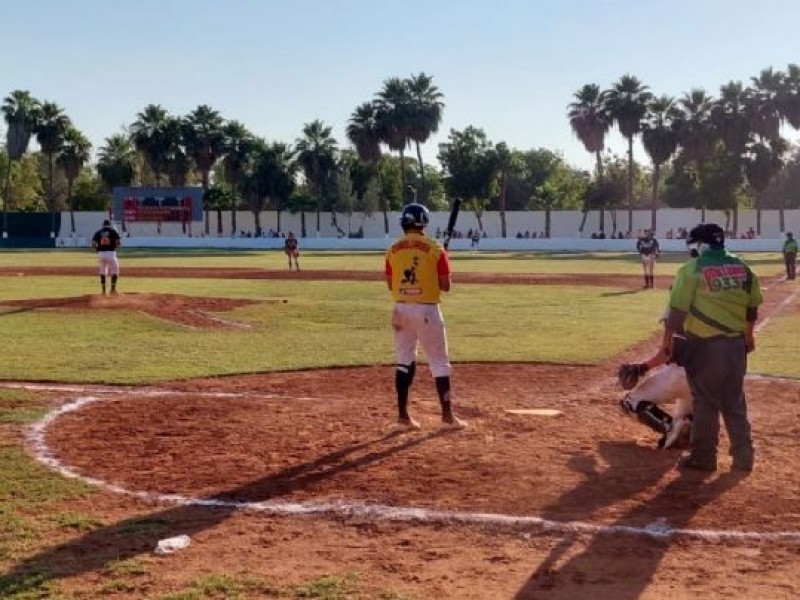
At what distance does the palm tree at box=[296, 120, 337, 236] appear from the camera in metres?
93.2

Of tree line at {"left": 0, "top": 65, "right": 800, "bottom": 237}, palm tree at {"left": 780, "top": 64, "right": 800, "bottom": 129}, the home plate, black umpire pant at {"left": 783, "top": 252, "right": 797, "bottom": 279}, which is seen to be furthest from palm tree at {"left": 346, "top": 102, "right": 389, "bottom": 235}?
the home plate

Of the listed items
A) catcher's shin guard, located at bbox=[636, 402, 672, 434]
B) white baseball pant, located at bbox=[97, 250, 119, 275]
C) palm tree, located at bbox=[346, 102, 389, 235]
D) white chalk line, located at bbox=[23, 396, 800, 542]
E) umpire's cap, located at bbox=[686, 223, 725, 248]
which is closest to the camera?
white chalk line, located at bbox=[23, 396, 800, 542]

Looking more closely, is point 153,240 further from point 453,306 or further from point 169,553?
point 169,553

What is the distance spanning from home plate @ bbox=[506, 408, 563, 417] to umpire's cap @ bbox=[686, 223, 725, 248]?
9.18 ft

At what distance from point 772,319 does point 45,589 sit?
19.6 m

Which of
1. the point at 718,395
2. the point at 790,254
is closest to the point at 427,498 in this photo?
the point at 718,395

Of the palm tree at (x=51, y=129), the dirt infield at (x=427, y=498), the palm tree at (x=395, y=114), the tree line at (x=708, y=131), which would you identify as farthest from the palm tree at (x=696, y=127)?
the dirt infield at (x=427, y=498)

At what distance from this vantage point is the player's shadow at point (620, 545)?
216 inches

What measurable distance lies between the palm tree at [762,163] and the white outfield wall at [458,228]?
2.52 meters

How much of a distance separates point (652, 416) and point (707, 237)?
70.6 inches

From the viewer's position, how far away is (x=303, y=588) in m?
5.43

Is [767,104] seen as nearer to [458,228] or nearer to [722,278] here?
[458,228]

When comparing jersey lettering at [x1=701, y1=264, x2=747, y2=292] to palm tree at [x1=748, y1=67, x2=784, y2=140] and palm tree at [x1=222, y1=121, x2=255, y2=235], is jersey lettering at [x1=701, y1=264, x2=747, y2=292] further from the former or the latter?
palm tree at [x1=222, y1=121, x2=255, y2=235]

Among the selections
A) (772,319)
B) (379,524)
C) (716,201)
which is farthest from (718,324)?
(716,201)
